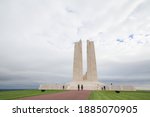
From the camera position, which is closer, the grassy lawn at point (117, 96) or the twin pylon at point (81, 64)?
the grassy lawn at point (117, 96)

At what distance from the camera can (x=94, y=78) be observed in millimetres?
42469

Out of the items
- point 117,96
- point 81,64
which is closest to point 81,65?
point 81,64

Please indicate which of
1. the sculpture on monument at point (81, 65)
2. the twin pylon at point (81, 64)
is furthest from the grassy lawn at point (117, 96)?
the twin pylon at point (81, 64)

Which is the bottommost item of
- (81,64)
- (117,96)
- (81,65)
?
(117,96)

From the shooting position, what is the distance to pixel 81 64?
42938 millimetres

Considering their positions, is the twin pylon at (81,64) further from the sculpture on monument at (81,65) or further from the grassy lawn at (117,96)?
the grassy lawn at (117,96)

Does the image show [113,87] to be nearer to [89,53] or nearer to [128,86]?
[128,86]

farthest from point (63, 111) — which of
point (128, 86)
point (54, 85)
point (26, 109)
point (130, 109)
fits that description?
point (54, 85)

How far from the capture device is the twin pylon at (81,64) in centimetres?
4244

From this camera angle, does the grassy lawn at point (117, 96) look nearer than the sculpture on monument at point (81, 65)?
Yes

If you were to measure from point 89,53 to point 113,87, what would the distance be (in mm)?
12336

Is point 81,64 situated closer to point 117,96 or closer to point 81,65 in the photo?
point 81,65

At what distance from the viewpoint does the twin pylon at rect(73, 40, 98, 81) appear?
139 feet

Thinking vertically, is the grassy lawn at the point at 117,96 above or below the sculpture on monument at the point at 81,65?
below
